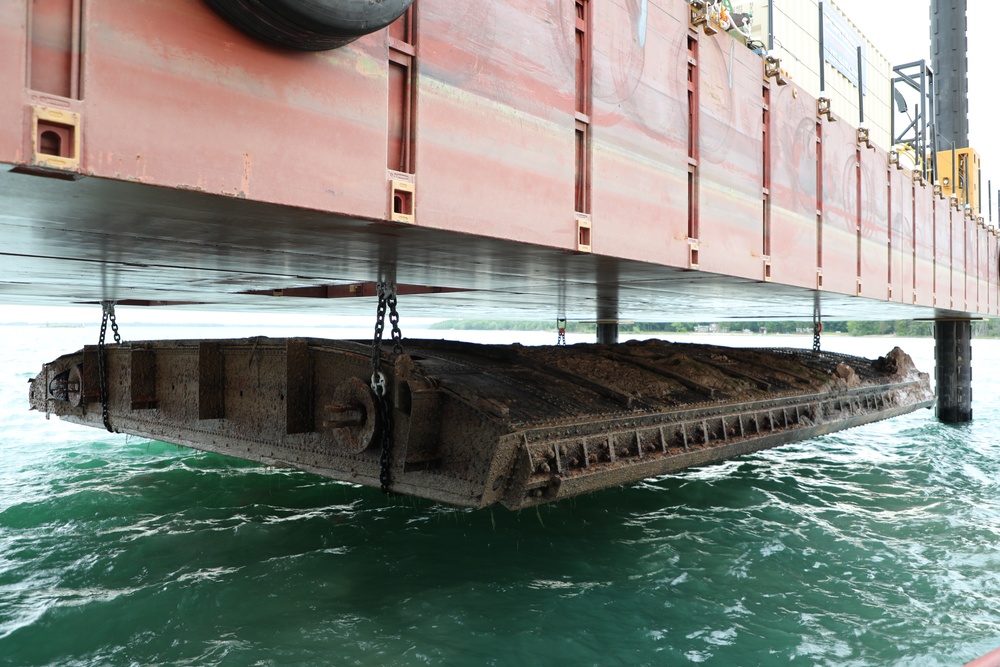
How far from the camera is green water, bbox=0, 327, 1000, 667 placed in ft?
16.3

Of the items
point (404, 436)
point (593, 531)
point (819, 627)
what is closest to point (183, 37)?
point (404, 436)

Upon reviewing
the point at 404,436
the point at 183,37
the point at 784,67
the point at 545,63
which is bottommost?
the point at 404,436

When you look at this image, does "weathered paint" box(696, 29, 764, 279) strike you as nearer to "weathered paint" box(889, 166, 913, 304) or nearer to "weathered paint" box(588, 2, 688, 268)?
"weathered paint" box(588, 2, 688, 268)

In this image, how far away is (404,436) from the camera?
4.62 meters

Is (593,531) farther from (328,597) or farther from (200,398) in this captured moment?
(200,398)

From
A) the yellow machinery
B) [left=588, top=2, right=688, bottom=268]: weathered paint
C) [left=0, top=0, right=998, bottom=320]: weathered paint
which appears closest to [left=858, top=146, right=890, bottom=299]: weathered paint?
[left=0, top=0, right=998, bottom=320]: weathered paint

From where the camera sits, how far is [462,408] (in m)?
4.59

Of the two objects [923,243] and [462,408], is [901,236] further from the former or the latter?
[462,408]

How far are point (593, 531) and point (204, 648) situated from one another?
4.42m

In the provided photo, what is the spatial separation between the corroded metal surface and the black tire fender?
7.77 ft

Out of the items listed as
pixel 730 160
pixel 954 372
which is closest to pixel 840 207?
pixel 730 160

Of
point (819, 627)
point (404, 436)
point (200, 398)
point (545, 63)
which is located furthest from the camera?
point (200, 398)

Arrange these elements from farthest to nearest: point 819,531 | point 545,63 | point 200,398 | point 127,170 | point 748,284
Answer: point 819,531
point 748,284
point 200,398
point 545,63
point 127,170

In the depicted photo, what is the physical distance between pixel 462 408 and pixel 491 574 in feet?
8.21
